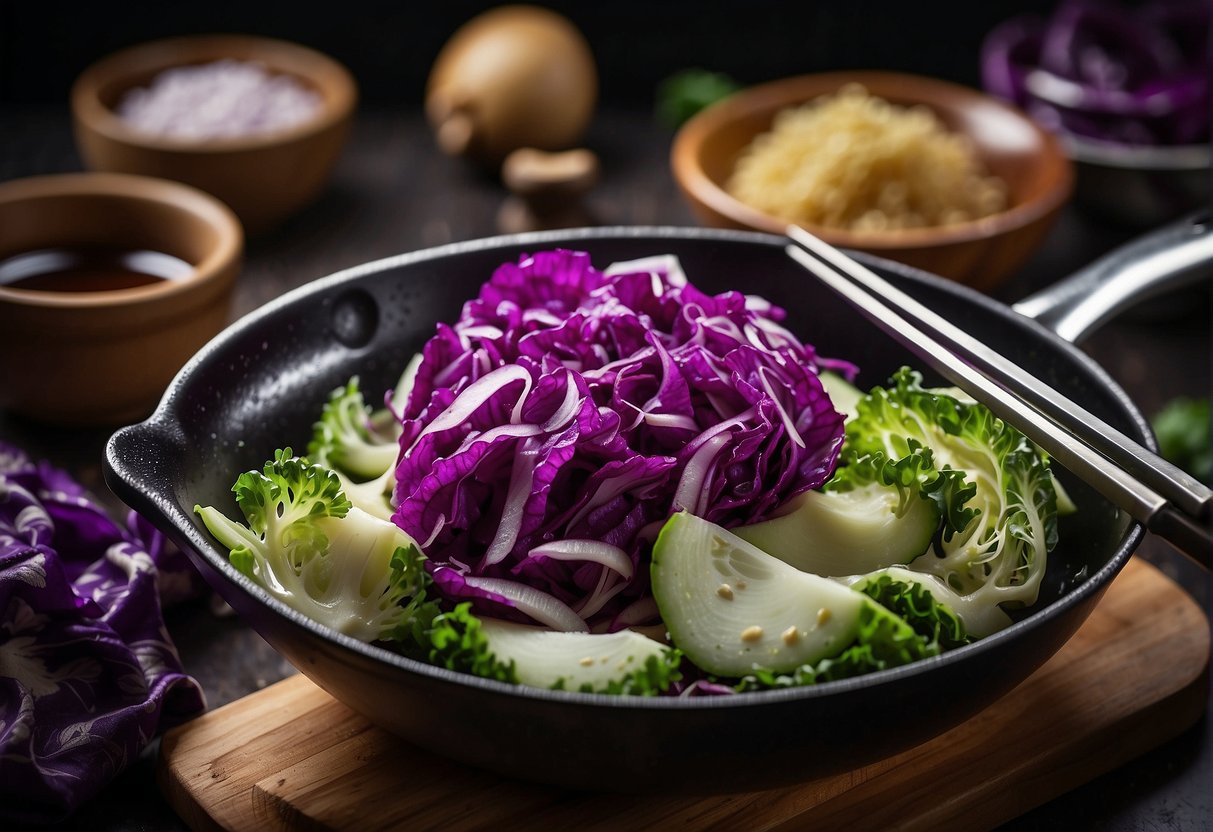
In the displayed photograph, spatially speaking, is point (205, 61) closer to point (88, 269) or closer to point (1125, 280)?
point (88, 269)

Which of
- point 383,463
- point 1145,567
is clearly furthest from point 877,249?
point 383,463

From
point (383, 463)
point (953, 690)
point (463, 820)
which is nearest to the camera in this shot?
point (953, 690)

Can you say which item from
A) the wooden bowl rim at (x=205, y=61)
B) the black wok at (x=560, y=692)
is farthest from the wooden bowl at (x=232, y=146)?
the black wok at (x=560, y=692)

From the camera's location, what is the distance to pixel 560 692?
109cm

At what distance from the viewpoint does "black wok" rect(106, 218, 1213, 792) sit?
3.56ft

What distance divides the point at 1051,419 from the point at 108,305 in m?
1.35

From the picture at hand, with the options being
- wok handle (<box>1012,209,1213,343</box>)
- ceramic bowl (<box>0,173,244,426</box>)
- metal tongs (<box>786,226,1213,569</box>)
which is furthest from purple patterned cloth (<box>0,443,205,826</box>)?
wok handle (<box>1012,209,1213,343</box>)

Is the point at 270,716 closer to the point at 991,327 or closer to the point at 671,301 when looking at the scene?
the point at 671,301

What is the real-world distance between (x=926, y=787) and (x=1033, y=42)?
2.18m

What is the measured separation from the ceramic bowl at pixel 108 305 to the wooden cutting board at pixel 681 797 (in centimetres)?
74

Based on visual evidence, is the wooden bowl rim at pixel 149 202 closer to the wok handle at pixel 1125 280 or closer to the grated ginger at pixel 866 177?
the grated ginger at pixel 866 177

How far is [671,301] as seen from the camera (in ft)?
5.16

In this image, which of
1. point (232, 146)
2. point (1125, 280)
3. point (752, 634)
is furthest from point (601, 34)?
point (752, 634)

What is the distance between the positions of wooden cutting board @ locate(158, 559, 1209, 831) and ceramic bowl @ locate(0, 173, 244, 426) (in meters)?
0.74
